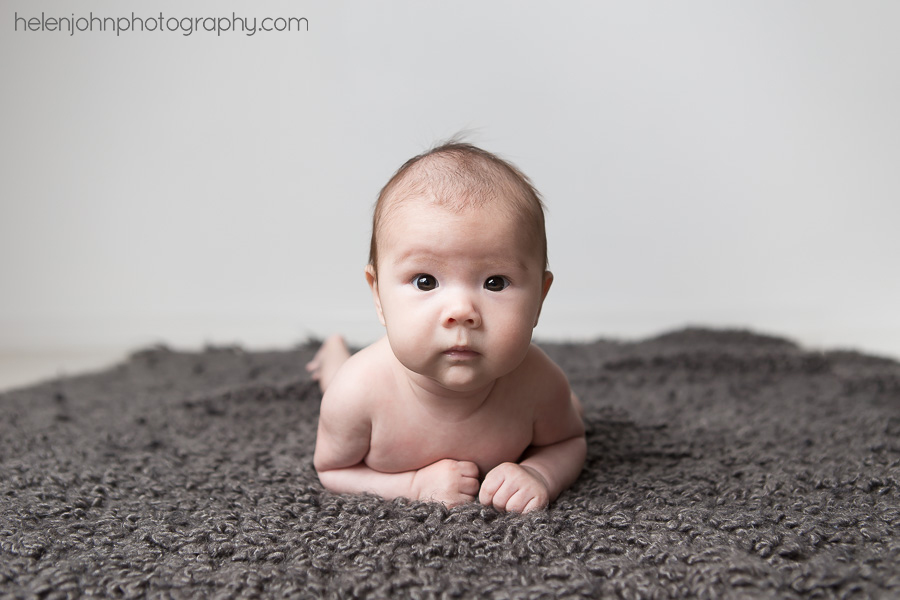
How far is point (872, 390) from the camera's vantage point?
5.18 feet

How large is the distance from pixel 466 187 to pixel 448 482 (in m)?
0.36

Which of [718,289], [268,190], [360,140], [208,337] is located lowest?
[208,337]

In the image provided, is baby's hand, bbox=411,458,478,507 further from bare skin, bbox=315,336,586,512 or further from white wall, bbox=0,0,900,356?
white wall, bbox=0,0,900,356

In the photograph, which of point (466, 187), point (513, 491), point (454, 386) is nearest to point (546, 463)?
point (513, 491)

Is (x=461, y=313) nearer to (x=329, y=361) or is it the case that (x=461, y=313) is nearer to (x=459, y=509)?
(x=459, y=509)

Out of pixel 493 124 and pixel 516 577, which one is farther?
pixel 493 124

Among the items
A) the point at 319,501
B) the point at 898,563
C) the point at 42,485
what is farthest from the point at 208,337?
the point at 898,563

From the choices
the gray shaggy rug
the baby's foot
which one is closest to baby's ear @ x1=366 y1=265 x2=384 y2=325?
the gray shaggy rug

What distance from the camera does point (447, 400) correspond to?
1007 mm

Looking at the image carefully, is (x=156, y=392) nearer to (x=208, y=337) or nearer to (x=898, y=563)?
(x=208, y=337)

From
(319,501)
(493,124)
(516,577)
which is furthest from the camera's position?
(493,124)

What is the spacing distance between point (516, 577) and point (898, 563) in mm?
389

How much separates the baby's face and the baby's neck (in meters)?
0.09

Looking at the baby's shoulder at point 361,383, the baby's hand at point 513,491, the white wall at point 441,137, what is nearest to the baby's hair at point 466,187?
the baby's shoulder at point 361,383
